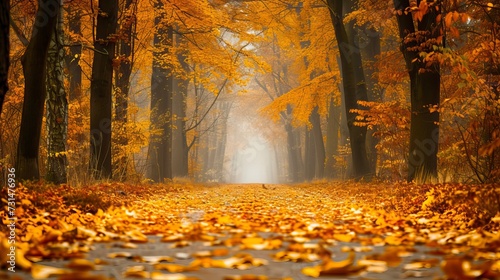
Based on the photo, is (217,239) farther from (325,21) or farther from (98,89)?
(325,21)

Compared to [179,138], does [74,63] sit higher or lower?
higher

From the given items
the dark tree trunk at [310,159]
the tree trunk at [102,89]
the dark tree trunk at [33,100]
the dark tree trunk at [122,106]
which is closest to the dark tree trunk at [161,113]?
the dark tree trunk at [122,106]

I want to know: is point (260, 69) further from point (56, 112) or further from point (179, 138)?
point (56, 112)

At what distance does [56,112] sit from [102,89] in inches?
92.1

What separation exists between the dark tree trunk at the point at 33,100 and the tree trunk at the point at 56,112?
62.0 inches

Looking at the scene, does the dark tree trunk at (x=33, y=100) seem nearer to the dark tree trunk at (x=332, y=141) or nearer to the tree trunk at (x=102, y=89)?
Result: the tree trunk at (x=102, y=89)

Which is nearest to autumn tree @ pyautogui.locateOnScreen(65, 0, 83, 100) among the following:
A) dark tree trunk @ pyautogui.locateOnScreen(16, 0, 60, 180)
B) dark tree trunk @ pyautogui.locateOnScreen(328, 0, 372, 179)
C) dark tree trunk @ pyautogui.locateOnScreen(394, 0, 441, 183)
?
dark tree trunk @ pyautogui.locateOnScreen(16, 0, 60, 180)

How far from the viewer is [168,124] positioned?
18625 mm

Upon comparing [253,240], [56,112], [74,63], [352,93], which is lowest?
[253,240]

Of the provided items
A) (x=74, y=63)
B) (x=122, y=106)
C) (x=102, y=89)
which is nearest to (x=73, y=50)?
(x=74, y=63)

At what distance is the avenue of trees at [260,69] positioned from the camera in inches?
298

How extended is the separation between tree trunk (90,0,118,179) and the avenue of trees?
0.03 meters

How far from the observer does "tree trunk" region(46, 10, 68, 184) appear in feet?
29.3

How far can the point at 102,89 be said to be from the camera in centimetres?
1138
